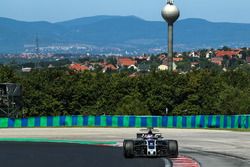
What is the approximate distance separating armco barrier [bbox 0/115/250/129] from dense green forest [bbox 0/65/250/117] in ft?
109

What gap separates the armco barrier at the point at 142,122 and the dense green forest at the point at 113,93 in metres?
33.3

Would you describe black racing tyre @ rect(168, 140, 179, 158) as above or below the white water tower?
below

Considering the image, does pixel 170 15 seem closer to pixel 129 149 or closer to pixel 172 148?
pixel 172 148

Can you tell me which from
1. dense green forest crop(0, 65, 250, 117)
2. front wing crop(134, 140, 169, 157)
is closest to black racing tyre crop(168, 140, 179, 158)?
front wing crop(134, 140, 169, 157)

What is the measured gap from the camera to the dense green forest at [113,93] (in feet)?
340

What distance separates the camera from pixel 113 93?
106 meters

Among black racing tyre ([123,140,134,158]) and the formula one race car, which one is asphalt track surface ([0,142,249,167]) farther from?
the formula one race car

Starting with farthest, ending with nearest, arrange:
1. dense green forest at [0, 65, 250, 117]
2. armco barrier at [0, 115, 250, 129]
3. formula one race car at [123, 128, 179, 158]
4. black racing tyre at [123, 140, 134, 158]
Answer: dense green forest at [0, 65, 250, 117]
armco barrier at [0, 115, 250, 129]
black racing tyre at [123, 140, 134, 158]
formula one race car at [123, 128, 179, 158]

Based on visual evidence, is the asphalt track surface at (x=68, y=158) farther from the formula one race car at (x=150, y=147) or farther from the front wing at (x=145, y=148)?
the front wing at (x=145, y=148)

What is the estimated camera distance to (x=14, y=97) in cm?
7294

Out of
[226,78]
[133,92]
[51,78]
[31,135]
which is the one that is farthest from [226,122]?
[226,78]

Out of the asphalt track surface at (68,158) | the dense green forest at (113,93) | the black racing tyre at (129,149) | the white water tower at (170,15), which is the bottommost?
the dense green forest at (113,93)

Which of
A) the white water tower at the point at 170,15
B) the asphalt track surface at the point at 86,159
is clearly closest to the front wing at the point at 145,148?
the asphalt track surface at the point at 86,159

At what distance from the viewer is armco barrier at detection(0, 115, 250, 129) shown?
2421 inches
